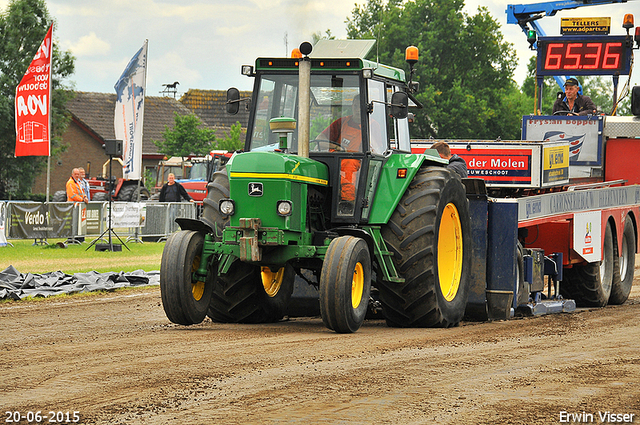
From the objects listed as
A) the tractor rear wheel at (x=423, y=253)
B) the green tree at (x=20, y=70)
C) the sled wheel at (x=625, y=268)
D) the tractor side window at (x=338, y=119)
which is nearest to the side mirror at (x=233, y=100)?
the tractor side window at (x=338, y=119)

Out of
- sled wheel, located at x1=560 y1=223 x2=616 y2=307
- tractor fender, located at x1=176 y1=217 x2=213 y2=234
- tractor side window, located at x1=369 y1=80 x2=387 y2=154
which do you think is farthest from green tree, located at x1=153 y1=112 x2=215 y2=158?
tractor fender, located at x1=176 y1=217 x2=213 y2=234

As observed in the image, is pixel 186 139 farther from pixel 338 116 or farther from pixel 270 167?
pixel 270 167

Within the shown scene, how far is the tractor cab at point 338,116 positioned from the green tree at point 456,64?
44536 mm

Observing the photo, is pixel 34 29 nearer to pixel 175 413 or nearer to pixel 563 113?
pixel 563 113

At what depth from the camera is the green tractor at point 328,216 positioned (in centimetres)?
802

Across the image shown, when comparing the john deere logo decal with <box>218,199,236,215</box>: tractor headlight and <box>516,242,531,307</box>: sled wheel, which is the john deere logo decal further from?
<box>516,242,531,307</box>: sled wheel

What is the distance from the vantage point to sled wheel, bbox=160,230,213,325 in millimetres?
8070

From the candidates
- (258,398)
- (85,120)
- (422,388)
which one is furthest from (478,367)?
(85,120)

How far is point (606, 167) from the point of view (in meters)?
13.6

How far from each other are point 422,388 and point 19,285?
8.10 meters

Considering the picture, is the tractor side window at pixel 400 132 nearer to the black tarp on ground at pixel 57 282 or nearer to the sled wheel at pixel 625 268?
the sled wheel at pixel 625 268

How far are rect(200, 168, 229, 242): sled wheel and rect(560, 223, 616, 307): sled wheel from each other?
5.65 m

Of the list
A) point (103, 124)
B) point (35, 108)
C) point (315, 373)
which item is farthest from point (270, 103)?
point (103, 124)

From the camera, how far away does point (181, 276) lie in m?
8.07
